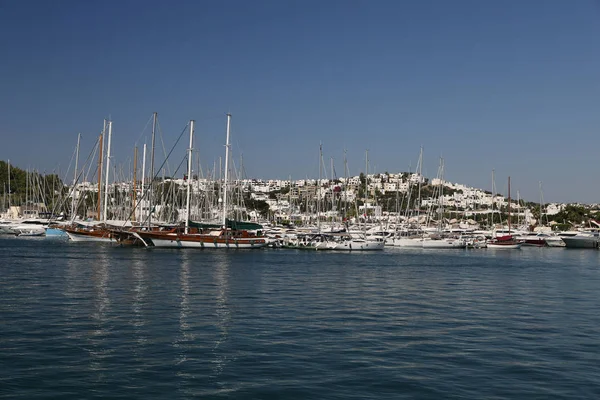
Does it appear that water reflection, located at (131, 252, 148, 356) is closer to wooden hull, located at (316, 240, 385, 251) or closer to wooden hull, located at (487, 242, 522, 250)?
wooden hull, located at (316, 240, 385, 251)

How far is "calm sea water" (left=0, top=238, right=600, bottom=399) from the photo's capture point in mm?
13094

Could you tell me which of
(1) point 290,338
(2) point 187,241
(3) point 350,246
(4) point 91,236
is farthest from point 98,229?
(1) point 290,338

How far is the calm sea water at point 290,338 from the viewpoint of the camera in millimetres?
13094

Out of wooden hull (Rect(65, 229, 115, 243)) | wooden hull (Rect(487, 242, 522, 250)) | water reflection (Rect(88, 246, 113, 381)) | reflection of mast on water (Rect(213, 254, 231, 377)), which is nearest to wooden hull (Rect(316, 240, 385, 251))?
wooden hull (Rect(487, 242, 522, 250))

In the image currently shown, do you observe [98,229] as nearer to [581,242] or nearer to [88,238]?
[88,238]

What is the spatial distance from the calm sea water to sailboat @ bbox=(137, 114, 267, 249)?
29.7 metres

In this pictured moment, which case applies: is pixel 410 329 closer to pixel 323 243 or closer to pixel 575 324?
pixel 575 324

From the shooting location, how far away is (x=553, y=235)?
103m

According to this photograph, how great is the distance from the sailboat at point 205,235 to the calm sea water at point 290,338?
29.7 m

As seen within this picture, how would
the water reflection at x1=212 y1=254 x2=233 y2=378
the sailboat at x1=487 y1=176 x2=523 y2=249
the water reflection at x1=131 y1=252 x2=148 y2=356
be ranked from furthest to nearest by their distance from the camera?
1. the sailboat at x1=487 y1=176 x2=523 y2=249
2. the water reflection at x1=131 y1=252 x2=148 y2=356
3. the water reflection at x1=212 y1=254 x2=233 y2=378

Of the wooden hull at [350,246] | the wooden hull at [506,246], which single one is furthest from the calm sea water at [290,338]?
the wooden hull at [506,246]

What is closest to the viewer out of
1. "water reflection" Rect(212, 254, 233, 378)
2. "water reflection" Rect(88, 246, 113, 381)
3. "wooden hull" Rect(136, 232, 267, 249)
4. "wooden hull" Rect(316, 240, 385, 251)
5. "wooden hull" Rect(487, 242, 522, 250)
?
"water reflection" Rect(88, 246, 113, 381)

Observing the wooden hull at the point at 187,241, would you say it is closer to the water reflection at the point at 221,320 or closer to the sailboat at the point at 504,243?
the water reflection at the point at 221,320

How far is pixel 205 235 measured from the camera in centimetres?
6575
